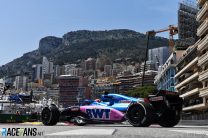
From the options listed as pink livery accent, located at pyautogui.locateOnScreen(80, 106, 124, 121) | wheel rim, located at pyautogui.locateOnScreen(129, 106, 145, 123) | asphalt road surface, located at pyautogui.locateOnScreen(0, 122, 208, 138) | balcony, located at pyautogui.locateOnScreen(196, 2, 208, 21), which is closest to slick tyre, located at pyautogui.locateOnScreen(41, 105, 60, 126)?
pink livery accent, located at pyautogui.locateOnScreen(80, 106, 124, 121)

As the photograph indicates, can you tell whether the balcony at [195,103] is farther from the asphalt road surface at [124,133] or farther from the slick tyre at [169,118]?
the asphalt road surface at [124,133]

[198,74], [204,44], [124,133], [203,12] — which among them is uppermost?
[203,12]

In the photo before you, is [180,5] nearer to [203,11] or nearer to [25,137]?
[203,11]

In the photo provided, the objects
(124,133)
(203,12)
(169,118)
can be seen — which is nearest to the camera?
(124,133)

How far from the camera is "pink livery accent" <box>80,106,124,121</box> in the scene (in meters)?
16.1

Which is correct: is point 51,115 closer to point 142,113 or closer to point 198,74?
point 142,113

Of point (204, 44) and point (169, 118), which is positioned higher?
point (204, 44)

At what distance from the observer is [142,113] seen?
14961mm

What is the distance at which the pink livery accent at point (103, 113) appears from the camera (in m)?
16.1

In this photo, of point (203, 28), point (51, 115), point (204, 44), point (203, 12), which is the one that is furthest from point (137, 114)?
point (203, 28)

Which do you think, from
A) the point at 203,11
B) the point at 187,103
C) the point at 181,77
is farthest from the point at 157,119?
the point at 181,77

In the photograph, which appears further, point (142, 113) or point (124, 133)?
point (142, 113)

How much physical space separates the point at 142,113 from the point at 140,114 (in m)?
0.12

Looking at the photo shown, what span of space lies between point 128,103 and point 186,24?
142m
